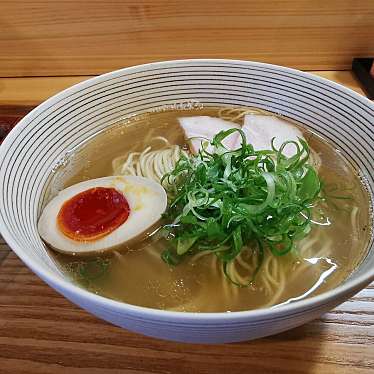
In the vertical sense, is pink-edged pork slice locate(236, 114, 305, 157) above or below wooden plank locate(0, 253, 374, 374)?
above

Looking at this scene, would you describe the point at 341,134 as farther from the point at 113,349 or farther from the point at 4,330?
the point at 4,330

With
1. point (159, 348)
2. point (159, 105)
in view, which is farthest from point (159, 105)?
point (159, 348)

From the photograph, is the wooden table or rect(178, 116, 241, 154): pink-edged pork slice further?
rect(178, 116, 241, 154): pink-edged pork slice

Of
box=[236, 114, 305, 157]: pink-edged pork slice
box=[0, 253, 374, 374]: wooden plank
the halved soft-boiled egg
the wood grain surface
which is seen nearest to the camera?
box=[0, 253, 374, 374]: wooden plank

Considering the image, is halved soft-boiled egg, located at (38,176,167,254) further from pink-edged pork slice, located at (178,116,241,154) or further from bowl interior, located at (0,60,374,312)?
pink-edged pork slice, located at (178,116,241,154)

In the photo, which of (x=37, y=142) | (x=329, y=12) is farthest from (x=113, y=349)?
(x=329, y=12)

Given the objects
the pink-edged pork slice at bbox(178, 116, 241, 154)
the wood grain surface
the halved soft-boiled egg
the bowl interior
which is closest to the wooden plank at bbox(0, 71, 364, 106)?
the wood grain surface

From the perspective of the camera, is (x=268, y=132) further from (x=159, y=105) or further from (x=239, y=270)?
(x=239, y=270)
